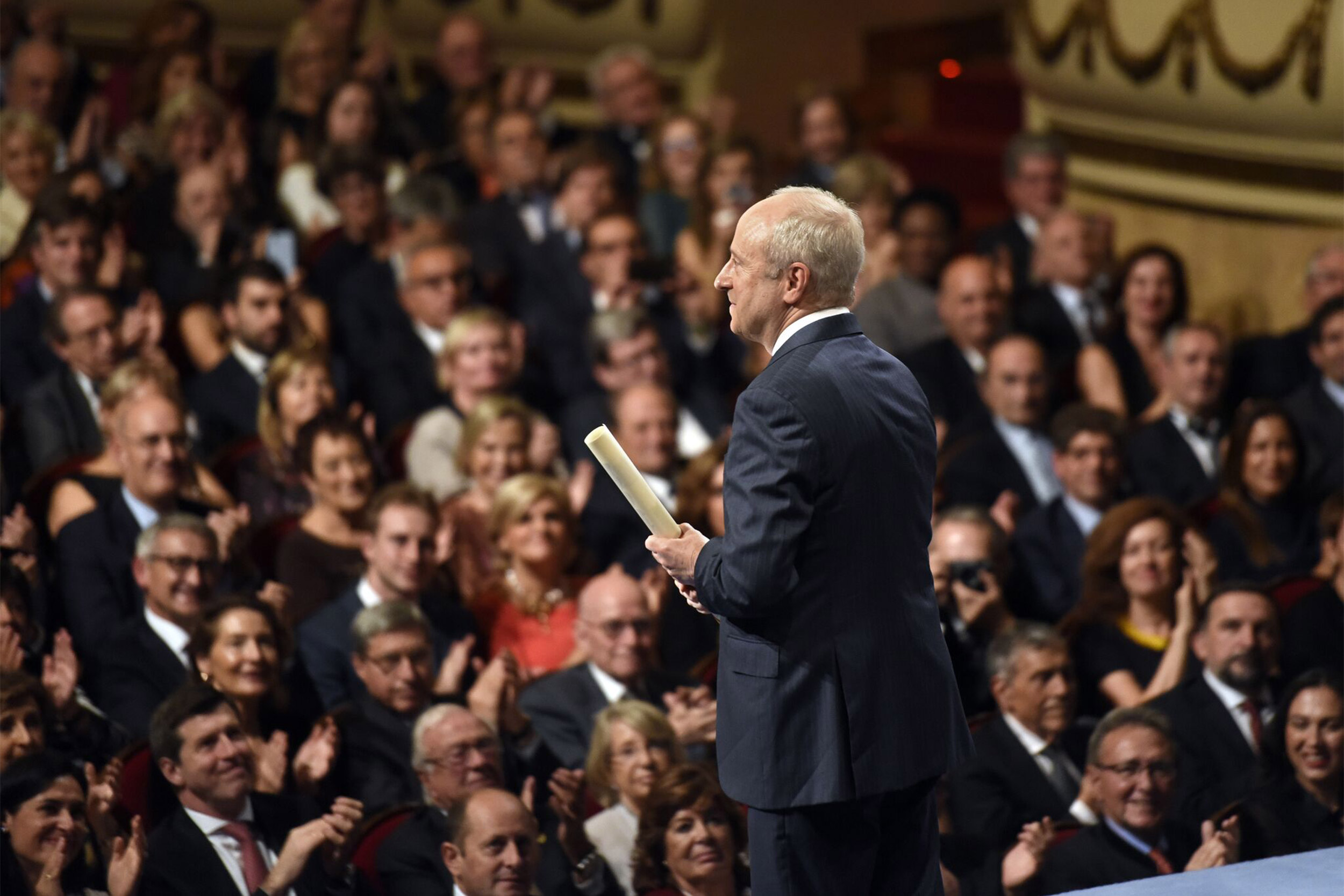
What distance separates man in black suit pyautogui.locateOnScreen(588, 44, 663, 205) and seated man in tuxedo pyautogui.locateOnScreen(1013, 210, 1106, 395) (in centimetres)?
169

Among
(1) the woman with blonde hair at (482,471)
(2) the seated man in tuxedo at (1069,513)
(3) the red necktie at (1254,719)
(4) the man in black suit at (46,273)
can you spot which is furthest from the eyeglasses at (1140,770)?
(4) the man in black suit at (46,273)

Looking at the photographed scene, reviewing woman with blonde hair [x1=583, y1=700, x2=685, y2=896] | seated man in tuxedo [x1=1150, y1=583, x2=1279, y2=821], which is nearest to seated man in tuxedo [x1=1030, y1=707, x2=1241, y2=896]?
seated man in tuxedo [x1=1150, y1=583, x2=1279, y2=821]

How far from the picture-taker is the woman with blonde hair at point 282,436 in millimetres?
4371

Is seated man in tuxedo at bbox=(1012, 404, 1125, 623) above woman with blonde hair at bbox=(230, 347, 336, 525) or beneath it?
beneath

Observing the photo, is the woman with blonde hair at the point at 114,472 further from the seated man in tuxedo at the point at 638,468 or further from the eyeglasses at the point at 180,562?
the seated man in tuxedo at the point at 638,468

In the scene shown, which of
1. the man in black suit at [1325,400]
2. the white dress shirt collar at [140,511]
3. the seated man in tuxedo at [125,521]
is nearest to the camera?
the seated man in tuxedo at [125,521]

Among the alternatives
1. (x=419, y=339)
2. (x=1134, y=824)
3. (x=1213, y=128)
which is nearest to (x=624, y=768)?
(x=1134, y=824)

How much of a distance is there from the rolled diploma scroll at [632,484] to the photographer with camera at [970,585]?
6.18 ft

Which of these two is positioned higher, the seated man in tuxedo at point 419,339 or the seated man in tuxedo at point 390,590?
the seated man in tuxedo at point 419,339

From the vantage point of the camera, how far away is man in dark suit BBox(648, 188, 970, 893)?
78.2 inches

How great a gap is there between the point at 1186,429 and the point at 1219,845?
1830mm

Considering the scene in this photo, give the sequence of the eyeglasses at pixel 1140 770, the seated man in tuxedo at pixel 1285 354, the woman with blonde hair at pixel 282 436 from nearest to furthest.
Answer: the eyeglasses at pixel 1140 770
the woman with blonde hair at pixel 282 436
the seated man in tuxedo at pixel 1285 354

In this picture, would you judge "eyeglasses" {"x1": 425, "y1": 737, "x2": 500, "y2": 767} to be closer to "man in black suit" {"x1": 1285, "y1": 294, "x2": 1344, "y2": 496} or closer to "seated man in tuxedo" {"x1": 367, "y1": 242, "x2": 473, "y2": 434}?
"seated man in tuxedo" {"x1": 367, "y1": 242, "x2": 473, "y2": 434}

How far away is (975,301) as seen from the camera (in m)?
5.14
